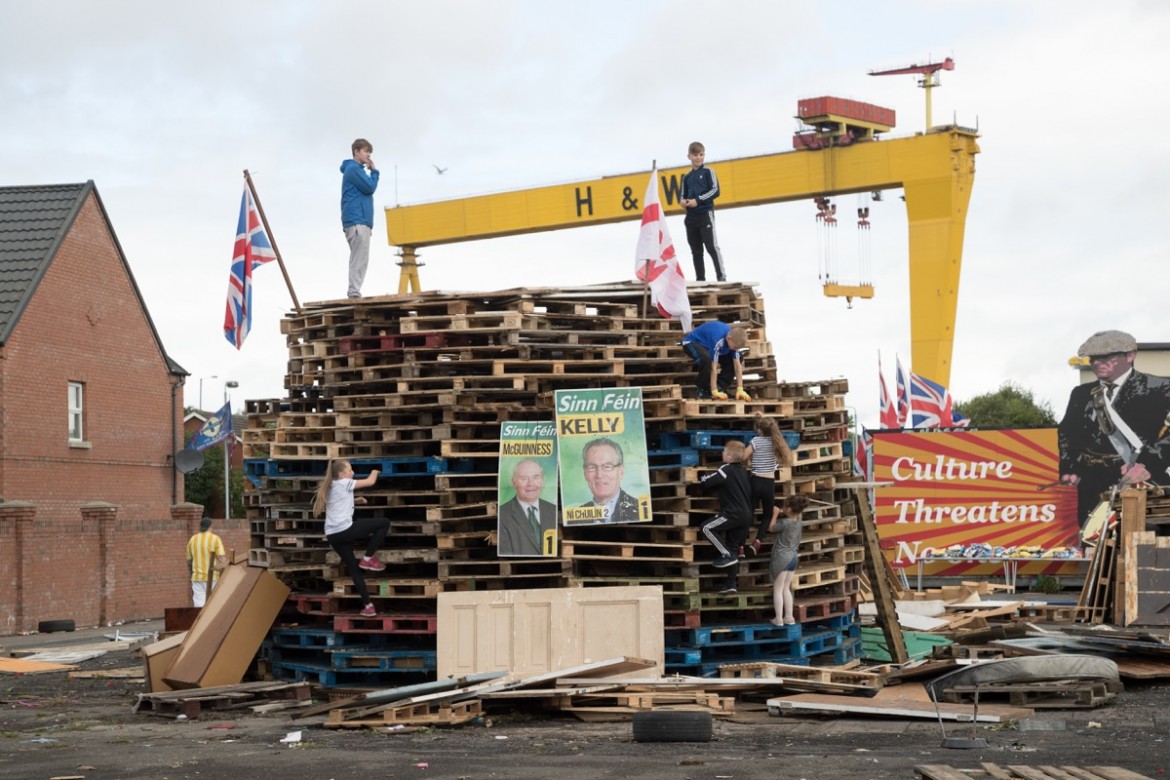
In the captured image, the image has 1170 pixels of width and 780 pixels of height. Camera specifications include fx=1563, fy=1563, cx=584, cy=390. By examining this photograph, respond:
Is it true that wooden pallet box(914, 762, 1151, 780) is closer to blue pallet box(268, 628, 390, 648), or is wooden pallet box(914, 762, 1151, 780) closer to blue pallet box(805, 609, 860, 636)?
blue pallet box(805, 609, 860, 636)

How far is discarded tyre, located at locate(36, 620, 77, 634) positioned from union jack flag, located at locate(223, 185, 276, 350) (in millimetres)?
11038

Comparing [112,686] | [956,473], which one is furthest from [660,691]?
[956,473]

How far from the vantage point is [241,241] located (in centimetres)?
1797

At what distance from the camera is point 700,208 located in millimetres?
18547

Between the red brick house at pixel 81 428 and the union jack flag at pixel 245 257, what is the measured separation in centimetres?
1137

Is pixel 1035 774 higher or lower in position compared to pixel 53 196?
lower

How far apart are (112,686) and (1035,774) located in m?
10.9

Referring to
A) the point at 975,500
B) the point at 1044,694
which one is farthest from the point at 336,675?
the point at 975,500

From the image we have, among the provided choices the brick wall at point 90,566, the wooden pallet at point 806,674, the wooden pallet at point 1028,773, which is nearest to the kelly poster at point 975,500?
the brick wall at point 90,566

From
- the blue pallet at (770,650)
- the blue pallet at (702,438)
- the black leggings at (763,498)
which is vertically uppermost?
the blue pallet at (702,438)

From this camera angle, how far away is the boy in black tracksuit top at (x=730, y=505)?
15.1 meters

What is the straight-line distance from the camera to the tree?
100 meters

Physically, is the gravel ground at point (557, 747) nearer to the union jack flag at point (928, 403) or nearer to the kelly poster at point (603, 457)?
the kelly poster at point (603, 457)

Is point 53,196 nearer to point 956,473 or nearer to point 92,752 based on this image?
point 956,473
